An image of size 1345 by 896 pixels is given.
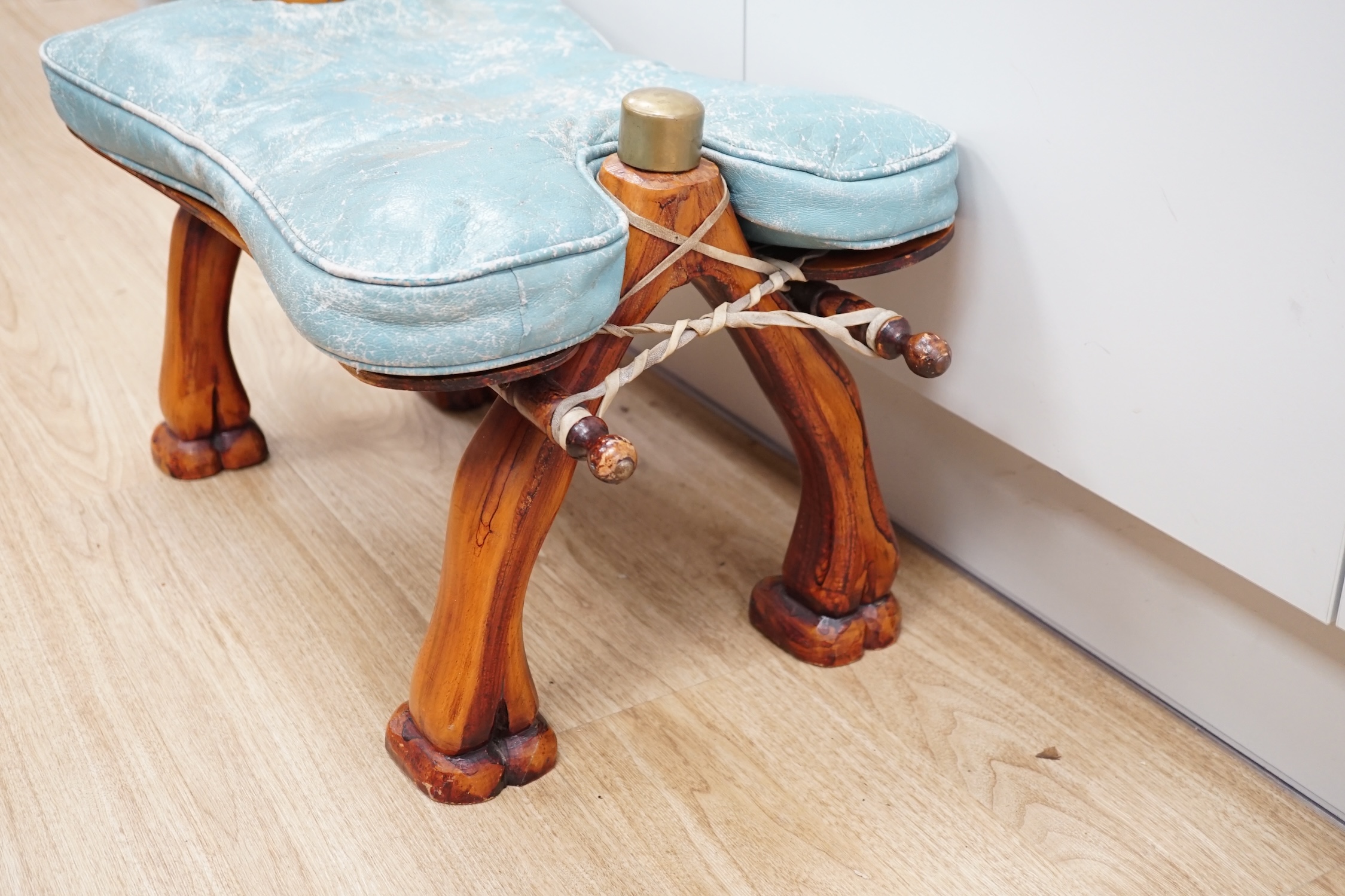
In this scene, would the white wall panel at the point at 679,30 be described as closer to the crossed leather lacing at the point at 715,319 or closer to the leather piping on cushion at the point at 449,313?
the crossed leather lacing at the point at 715,319

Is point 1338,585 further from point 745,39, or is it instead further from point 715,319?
point 745,39

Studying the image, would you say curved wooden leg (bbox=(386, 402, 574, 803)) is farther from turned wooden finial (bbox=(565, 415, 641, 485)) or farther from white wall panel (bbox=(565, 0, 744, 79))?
white wall panel (bbox=(565, 0, 744, 79))

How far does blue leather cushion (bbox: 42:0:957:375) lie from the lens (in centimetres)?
59

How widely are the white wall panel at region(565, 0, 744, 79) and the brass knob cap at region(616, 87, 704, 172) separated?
30 centimetres

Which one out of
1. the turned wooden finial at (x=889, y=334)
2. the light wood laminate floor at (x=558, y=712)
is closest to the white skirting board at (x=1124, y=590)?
the light wood laminate floor at (x=558, y=712)

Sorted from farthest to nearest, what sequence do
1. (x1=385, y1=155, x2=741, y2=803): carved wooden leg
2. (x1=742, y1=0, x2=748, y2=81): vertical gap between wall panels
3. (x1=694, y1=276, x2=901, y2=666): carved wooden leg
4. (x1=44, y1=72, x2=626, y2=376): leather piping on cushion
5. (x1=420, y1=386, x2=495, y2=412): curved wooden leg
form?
(x1=420, y1=386, x2=495, y2=412): curved wooden leg, (x1=742, y1=0, x2=748, y2=81): vertical gap between wall panels, (x1=694, y1=276, x2=901, y2=666): carved wooden leg, (x1=385, y1=155, x2=741, y2=803): carved wooden leg, (x1=44, y1=72, x2=626, y2=376): leather piping on cushion

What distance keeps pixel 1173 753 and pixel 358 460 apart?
0.69m

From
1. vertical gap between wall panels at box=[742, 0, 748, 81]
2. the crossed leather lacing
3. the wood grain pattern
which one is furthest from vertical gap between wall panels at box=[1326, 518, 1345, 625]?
vertical gap between wall panels at box=[742, 0, 748, 81]

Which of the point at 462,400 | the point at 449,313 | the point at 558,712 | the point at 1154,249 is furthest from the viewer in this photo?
the point at 462,400

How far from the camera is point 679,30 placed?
100 centimetres

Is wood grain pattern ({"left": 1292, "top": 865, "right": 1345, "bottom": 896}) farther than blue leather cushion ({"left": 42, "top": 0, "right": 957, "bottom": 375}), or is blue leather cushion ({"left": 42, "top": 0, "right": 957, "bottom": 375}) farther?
wood grain pattern ({"left": 1292, "top": 865, "right": 1345, "bottom": 896})

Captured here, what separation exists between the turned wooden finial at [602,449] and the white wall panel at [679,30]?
1.46 ft

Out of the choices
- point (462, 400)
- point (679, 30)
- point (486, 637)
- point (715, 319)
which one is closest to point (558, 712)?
point (486, 637)

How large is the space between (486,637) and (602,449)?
0.19 m
